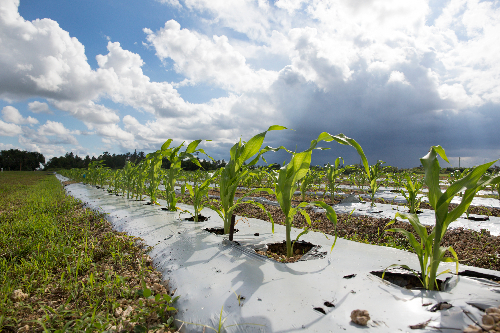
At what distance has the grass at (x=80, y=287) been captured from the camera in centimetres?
110

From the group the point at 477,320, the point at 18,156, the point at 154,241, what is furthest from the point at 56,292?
the point at 18,156

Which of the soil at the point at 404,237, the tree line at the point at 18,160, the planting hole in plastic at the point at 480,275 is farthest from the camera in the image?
the tree line at the point at 18,160

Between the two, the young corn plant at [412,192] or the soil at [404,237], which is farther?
the young corn plant at [412,192]

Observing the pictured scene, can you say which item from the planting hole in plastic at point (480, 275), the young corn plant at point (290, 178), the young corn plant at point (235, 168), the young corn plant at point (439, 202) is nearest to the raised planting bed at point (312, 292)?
the planting hole in plastic at point (480, 275)

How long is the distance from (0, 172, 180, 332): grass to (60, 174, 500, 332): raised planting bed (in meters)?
0.14

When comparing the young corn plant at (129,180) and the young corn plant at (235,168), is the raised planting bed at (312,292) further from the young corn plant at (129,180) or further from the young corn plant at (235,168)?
the young corn plant at (129,180)

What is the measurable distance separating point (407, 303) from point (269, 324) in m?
0.58

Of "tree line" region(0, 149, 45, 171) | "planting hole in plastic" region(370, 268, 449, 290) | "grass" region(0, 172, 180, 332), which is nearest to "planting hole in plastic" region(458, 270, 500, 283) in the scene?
"planting hole in plastic" region(370, 268, 449, 290)

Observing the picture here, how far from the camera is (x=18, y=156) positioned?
41.7 meters

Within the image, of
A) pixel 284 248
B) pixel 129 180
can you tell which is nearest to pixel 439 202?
pixel 284 248

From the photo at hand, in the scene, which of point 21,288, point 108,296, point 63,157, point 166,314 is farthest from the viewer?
point 63,157

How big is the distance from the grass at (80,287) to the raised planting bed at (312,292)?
5.4 inches

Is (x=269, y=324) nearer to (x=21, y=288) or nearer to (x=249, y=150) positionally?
(x=249, y=150)

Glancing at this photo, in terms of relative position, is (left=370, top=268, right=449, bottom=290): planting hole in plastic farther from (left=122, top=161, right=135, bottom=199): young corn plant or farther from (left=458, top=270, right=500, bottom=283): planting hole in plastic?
(left=122, top=161, right=135, bottom=199): young corn plant
